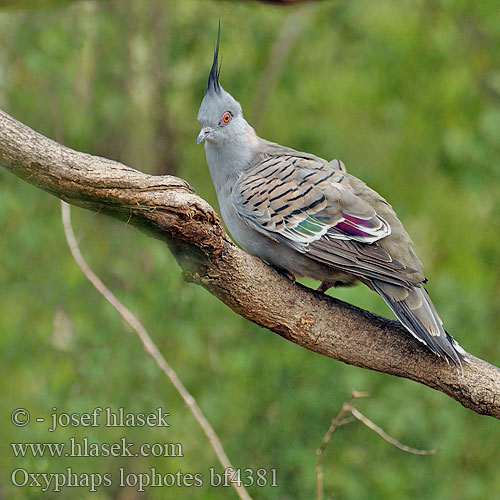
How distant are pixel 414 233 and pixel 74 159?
4.63m

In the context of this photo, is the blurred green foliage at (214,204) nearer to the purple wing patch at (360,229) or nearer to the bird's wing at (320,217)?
the bird's wing at (320,217)

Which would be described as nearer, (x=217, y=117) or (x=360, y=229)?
(x=360, y=229)

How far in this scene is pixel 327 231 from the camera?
354 centimetres

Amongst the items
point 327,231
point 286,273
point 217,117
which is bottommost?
point 286,273

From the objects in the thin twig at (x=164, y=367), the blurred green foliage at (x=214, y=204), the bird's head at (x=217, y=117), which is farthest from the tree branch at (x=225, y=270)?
the blurred green foliage at (x=214, y=204)

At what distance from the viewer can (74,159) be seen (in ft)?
9.16

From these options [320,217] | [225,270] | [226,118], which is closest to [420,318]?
[320,217]

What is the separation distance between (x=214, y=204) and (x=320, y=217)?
3055 millimetres

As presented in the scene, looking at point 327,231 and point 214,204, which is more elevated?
point 214,204

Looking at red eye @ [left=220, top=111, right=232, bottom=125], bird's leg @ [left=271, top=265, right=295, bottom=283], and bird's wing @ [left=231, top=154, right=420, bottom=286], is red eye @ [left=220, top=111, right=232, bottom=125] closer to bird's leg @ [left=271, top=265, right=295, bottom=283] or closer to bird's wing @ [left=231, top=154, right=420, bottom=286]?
bird's wing @ [left=231, top=154, right=420, bottom=286]

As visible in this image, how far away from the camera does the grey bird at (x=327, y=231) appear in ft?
11.1

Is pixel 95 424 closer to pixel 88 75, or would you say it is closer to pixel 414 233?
pixel 88 75

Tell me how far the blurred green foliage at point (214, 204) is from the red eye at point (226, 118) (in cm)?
175

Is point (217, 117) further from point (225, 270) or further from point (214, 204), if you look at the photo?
point (214, 204)
